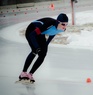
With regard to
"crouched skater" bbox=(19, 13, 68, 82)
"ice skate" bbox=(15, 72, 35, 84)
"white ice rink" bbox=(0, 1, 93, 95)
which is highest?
"crouched skater" bbox=(19, 13, 68, 82)

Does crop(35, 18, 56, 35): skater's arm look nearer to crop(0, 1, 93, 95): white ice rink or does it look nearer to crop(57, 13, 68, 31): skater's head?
crop(57, 13, 68, 31): skater's head

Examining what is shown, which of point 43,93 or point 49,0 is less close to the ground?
point 43,93

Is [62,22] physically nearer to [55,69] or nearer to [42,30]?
[42,30]

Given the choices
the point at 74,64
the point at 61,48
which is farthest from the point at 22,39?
the point at 74,64

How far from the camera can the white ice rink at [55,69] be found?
11.4 feet

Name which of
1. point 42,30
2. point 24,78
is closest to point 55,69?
point 24,78

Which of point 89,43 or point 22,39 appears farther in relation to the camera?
point 22,39

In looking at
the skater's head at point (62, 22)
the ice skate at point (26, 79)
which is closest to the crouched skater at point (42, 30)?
the skater's head at point (62, 22)

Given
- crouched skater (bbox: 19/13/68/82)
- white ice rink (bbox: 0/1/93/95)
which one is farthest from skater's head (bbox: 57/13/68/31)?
Answer: white ice rink (bbox: 0/1/93/95)

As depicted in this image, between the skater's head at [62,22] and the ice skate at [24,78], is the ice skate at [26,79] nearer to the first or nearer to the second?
the ice skate at [24,78]

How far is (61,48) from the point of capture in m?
6.09

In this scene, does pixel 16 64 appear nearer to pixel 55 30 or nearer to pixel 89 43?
pixel 55 30

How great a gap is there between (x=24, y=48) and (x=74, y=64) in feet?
6.13

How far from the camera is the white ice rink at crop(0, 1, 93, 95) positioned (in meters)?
3.48
